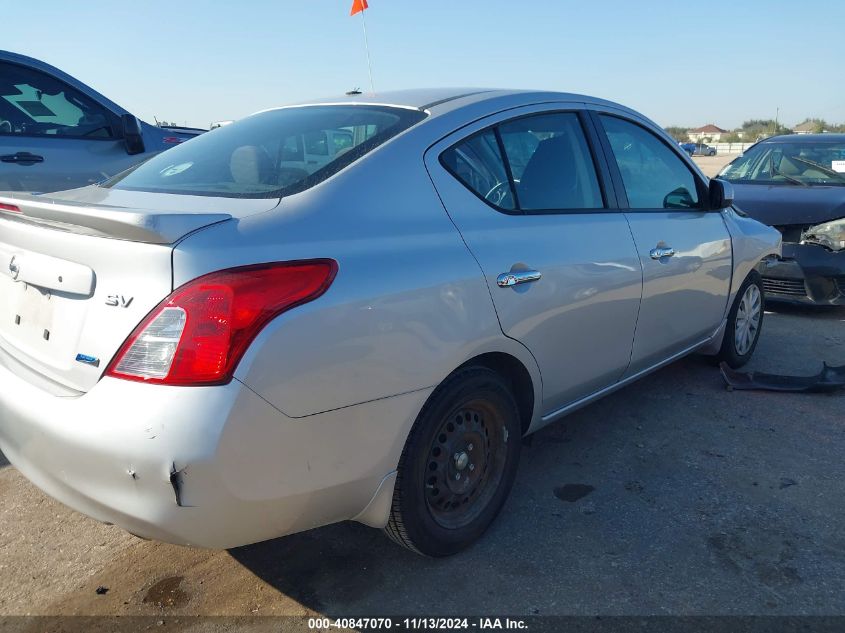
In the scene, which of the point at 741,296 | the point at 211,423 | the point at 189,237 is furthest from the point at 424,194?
the point at 741,296

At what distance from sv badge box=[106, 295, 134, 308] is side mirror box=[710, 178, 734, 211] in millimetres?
3310

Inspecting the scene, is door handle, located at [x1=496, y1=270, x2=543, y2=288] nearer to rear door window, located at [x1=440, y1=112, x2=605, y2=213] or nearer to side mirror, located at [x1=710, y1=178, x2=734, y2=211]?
rear door window, located at [x1=440, y1=112, x2=605, y2=213]

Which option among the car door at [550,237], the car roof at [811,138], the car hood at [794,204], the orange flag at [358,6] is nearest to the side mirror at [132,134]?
the orange flag at [358,6]

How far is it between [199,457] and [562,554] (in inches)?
58.6

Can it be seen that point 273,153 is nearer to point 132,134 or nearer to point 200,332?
point 200,332

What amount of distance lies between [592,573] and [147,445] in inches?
63.8

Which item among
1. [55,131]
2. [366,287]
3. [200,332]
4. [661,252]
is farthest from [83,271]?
[55,131]

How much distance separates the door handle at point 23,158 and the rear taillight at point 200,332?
4.08 meters

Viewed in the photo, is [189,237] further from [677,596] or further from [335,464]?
[677,596]

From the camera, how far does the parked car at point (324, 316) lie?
70.3 inches

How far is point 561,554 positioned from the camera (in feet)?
8.51

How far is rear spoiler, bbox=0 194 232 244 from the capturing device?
179cm

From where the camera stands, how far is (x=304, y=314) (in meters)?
1.86

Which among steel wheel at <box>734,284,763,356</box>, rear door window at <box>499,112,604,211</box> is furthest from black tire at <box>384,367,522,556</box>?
steel wheel at <box>734,284,763,356</box>
